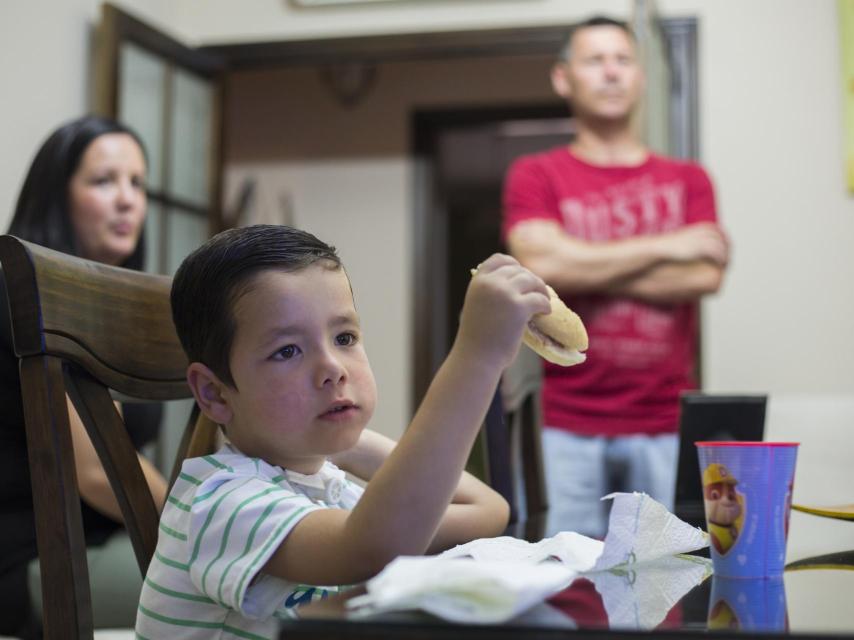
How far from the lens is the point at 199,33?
427cm

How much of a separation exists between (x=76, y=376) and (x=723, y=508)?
22.5 inches

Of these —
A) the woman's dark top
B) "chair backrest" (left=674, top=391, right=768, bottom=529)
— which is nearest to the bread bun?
"chair backrest" (left=674, top=391, right=768, bottom=529)

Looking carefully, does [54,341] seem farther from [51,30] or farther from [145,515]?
[51,30]

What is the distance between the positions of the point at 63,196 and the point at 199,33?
7.72ft

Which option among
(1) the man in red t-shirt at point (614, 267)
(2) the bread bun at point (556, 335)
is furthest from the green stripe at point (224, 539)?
(1) the man in red t-shirt at point (614, 267)

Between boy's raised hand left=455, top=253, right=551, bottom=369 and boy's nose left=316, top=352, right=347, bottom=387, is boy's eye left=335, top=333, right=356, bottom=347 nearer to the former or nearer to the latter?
boy's nose left=316, top=352, right=347, bottom=387

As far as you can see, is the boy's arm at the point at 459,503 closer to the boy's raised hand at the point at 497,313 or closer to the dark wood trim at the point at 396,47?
the boy's raised hand at the point at 497,313

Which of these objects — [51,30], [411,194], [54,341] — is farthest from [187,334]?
[411,194]

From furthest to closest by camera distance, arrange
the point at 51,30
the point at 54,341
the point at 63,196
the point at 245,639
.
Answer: the point at 51,30 → the point at 63,196 → the point at 54,341 → the point at 245,639

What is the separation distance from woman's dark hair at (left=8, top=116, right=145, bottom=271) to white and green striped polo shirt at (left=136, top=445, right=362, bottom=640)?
128cm

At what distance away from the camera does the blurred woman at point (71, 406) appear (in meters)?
1.54

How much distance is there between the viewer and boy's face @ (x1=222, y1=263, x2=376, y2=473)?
2.67ft

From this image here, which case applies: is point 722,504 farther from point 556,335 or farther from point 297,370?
point 297,370

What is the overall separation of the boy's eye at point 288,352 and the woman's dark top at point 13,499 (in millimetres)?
834
